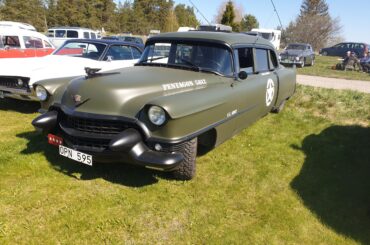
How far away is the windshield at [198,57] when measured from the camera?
474 cm

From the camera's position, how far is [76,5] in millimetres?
49656

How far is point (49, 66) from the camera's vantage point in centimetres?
691

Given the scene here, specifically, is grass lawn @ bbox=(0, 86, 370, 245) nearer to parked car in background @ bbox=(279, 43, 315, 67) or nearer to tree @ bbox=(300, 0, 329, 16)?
parked car in background @ bbox=(279, 43, 315, 67)

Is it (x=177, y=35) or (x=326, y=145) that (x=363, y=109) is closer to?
(x=326, y=145)

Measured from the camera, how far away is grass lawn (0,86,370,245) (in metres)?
3.17

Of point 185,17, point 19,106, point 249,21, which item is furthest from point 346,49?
point 185,17

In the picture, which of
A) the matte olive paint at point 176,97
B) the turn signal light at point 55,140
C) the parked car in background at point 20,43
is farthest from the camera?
the parked car in background at point 20,43

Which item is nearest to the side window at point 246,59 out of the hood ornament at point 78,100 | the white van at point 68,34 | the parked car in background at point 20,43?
the hood ornament at point 78,100

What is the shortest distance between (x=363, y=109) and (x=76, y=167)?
20.8ft

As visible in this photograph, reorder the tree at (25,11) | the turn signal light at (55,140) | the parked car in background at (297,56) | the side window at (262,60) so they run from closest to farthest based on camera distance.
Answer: the turn signal light at (55,140) < the side window at (262,60) < the parked car in background at (297,56) < the tree at (25,11)

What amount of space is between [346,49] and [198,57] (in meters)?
30.3

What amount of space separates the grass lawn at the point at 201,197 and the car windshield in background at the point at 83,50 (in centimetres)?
240

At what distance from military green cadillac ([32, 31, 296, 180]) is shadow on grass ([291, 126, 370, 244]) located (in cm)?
117

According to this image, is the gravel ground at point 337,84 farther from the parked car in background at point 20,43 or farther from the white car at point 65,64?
the parked car in background at point 20,43
